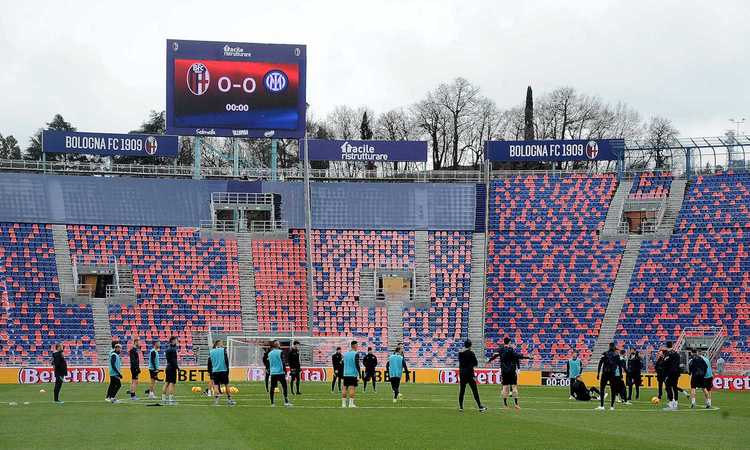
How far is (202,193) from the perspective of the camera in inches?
2453

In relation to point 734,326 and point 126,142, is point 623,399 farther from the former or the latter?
point 126,142

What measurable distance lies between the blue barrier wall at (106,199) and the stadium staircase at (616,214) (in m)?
20.5

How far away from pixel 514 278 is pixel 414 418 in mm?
33859

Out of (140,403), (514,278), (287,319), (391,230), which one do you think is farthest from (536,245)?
(140,403)

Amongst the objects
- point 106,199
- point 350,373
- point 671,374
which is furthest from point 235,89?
point 671,374

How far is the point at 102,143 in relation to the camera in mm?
64625

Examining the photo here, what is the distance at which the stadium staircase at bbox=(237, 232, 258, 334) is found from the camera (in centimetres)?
5709

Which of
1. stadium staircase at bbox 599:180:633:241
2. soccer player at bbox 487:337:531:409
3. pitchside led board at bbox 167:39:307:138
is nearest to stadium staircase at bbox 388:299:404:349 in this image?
pitchside led board at bbox 167:39:307:138

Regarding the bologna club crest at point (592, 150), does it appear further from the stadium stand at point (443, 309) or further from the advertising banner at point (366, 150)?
the advertising banner at point (366, 150)

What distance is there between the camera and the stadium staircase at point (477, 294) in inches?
2244

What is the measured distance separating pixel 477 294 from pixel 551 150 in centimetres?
1206

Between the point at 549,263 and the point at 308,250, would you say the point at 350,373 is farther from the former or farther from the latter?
the point at 549,263

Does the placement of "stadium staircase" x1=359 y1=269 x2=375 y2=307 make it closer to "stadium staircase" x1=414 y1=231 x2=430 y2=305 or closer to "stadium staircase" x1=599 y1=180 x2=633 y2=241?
"stadium staircase" x1=414 y1=231 x2=430 y2=305

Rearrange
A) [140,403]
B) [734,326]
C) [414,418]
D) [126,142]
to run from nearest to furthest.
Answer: [414,418]
[140,403]
[734,326]
[126,142]
